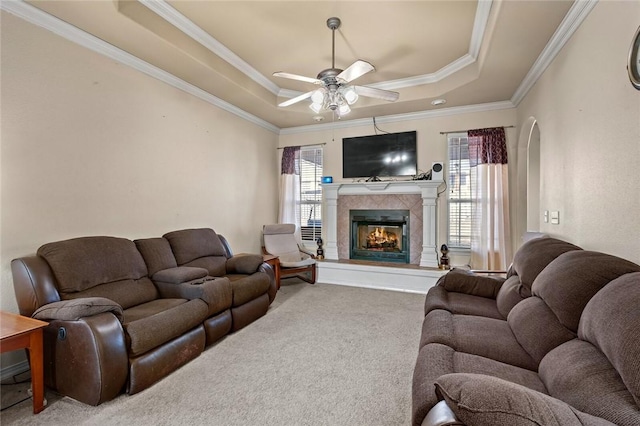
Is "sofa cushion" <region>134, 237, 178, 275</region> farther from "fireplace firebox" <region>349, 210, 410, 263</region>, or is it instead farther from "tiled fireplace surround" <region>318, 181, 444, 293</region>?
"fireplace firebox" <region>349, 210, 410, 263</region>

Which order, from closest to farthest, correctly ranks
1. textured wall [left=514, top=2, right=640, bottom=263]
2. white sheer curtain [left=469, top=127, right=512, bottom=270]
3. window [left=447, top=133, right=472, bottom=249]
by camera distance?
textured wall [left=514, top=2, right=640, bottom=263]
white sheer curtain [left=469, top=127, right=512, bottom=270]
window [left=447, top=133, right=472, bottom=249]

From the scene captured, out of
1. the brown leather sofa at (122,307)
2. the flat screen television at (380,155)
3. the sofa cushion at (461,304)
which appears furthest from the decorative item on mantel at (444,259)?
the brown leather sofa at (122,307)

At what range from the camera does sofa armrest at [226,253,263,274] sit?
3.56 m

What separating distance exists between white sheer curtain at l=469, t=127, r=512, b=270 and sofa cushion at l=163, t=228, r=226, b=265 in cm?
369

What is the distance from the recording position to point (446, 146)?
4.80m

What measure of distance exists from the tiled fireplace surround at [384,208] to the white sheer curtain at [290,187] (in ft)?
1.93

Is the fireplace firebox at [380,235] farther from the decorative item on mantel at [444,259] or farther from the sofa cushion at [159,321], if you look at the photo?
the sofa cushion at [159,321]

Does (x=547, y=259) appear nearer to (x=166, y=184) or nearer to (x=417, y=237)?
(x=417, y=237)

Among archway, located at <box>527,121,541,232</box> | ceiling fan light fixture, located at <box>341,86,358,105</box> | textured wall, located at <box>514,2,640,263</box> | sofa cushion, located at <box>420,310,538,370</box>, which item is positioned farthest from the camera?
archway, located at <box>527,121,541,232</box>

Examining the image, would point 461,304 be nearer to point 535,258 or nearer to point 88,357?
point 535,258

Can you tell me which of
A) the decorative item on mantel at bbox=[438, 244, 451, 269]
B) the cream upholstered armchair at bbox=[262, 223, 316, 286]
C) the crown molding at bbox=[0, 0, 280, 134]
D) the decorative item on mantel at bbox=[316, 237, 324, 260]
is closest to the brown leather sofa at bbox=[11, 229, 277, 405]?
the cream upholstered armchair at bbox=[262, 223, 316, 286]

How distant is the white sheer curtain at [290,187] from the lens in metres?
5.68

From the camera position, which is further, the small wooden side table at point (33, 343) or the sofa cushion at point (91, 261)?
the sofa cushion at point (91, 261)

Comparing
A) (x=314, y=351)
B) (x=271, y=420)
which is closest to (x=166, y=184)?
(x=314, y=351)
